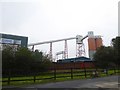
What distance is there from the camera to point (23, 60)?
40875 mm

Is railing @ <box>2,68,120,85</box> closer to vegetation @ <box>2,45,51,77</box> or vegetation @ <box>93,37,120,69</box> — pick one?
vegetation @ <box>2,45,51,77</box>

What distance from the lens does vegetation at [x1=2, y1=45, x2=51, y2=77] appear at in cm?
3890

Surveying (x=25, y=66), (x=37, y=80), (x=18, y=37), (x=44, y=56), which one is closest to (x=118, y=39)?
(x=18, y=37)

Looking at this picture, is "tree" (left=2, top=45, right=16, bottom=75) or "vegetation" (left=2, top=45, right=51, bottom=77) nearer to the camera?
"tree" (left=2, top=45, right=16, bottom=75)

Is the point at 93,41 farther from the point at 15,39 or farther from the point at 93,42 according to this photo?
the point at 15,39

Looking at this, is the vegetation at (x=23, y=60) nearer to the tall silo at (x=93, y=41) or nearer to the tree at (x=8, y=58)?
the tree at (x=8, y=58)

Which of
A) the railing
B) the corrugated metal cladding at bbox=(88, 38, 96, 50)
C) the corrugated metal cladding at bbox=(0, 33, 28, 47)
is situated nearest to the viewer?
the railing

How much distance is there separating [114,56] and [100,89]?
4972 cm

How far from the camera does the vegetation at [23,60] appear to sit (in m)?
38.9

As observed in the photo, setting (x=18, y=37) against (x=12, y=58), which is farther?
(x=18, y=37)

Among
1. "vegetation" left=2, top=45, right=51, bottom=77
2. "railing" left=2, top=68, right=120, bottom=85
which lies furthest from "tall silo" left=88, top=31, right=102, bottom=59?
"railing" left=2, top=68, right=120, bottom=85

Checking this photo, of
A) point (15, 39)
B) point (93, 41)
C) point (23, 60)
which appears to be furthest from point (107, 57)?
point (93, 41)

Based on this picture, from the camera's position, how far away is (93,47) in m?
100

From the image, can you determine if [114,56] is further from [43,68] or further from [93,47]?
[93,47]
